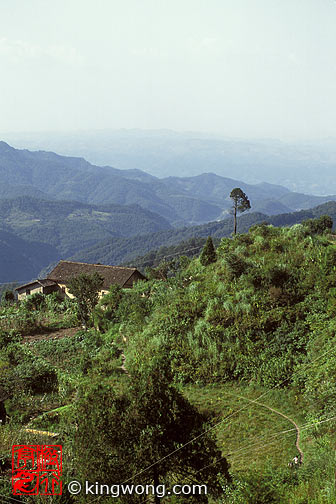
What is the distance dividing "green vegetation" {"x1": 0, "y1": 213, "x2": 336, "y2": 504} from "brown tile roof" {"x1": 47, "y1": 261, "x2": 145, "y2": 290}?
10.4m

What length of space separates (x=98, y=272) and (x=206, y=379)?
73.4 feet

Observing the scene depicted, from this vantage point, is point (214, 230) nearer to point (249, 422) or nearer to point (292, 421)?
point (249, 422)

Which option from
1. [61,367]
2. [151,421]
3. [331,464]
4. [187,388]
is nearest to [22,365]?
[61,367]

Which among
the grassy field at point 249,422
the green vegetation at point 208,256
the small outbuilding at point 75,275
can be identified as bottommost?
the small outbuilding at point 75,275

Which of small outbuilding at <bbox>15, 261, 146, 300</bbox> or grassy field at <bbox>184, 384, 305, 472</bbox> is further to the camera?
small outbuilding at <bbox>15, 261, 146, 300</bbox>

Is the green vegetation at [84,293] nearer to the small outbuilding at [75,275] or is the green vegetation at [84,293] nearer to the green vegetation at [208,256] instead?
the green vegetation at [208,256]

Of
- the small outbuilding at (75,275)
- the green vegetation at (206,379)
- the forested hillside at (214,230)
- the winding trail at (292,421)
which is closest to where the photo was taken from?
the green vegetation at (206,379)

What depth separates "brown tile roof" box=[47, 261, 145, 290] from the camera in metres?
33.6

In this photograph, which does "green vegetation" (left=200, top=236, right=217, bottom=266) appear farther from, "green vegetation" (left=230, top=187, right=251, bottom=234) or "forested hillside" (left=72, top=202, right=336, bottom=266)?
"forested hillside" (left=72, top=202, right=336, bottom=266)

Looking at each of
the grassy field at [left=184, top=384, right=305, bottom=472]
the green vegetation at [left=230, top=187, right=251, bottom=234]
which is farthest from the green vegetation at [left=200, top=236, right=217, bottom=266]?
the green vegetation at [left=230, top=187, right=251, bottom=234]

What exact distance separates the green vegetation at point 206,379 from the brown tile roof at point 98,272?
10397 mm

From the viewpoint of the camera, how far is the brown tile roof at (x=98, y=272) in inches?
1321

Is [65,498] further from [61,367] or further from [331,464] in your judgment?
[61,367]

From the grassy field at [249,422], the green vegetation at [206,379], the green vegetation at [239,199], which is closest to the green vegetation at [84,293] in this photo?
the green vegetation at [206,379]
